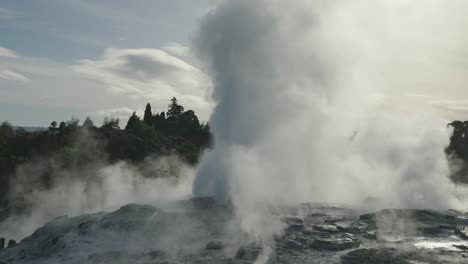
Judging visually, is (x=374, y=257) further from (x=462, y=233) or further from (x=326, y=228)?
(x=462, y=233)

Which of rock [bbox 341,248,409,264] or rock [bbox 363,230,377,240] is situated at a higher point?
rock [bbox 363,230,377,240]

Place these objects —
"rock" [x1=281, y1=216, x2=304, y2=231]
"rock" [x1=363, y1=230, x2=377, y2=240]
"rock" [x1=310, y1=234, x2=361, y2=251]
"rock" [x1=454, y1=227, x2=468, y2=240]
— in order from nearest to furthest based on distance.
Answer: "rock" [x1=310, y1=234, x2=361, y2=251]
"rock" [x1=363, y1=230, x2=377, y2=240]
"rock" [x1=454, y1=227, x2=468, y2=240]
"rock" [x1=281, y1=216, x2=304, y2=231]

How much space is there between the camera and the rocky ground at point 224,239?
1206 cm

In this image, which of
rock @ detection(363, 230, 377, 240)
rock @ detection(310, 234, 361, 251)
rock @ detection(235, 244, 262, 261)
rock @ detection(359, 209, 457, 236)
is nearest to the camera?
rock @ detection(235, 244, 262, 261)

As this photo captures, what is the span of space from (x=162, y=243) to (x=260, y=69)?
11143 mm

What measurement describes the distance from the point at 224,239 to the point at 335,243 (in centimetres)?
354

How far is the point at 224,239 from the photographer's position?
1338 cm

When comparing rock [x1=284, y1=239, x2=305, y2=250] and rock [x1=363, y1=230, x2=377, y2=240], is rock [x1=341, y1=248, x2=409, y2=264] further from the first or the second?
rock [x1=363, y1=230, x2=377, y2=240]

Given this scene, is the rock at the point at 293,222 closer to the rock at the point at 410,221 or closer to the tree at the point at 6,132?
the rock at the point at 410,221

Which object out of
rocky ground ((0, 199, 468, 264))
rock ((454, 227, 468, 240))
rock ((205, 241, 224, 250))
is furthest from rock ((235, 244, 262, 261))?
rock ((454, 227, 468, 240))

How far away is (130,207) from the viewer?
53.5ft

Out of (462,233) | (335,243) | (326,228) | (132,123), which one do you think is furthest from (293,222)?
(132,123)

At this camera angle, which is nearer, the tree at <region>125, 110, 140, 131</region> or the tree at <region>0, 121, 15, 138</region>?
the tree at <region>0, 121, 15, 138</region>

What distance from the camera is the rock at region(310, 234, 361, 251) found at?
42.4 feet
